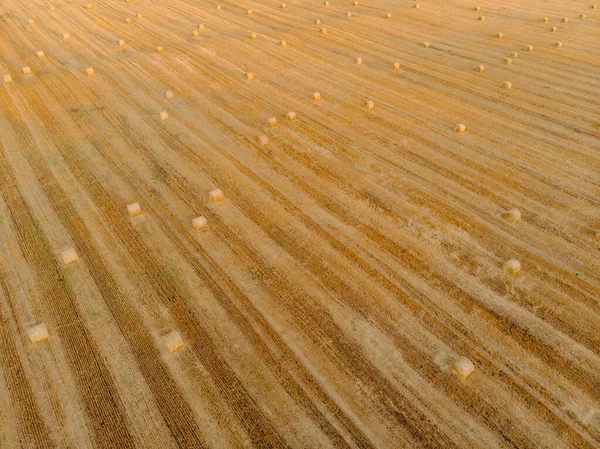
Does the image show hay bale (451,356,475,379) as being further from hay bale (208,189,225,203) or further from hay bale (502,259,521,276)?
hay bale (208,189,225,203)

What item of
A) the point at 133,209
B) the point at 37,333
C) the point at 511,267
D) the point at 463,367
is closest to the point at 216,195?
the point at 133,209

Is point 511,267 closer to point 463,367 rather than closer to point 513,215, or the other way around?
point 513,215

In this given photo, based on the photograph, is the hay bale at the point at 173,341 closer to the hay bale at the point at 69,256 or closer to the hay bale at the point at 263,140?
the hay bale at the point at 69,256

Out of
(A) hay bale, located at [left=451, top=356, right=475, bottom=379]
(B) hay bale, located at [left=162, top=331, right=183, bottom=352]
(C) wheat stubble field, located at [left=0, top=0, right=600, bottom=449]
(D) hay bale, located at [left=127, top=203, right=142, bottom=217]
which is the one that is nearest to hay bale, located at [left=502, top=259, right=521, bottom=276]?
(C) wheat stubble field, located at [left=0, top=0, right=600, bottom=449]

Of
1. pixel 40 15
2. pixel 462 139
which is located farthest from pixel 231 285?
pixel 40 15

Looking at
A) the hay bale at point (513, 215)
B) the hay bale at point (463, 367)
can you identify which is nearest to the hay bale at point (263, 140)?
the hay bale at point (513, 215)
